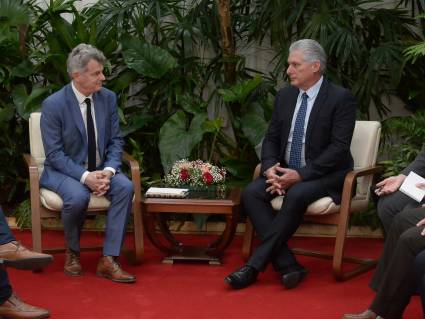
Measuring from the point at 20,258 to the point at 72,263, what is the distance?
941 millimetres

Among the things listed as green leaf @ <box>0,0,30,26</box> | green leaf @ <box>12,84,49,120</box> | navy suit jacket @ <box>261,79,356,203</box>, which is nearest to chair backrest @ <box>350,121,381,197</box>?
navy suit jacket @ <box>261,79,356,203</box>

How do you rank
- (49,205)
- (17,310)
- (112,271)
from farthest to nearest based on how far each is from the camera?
(49,205), (112,271), (17,310)

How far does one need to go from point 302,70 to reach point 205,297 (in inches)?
58.6

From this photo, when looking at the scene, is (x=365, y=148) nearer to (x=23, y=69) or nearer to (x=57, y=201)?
(x=57, y=201)

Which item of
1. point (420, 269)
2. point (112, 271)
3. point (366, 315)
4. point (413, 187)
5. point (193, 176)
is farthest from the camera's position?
point (193, 176)

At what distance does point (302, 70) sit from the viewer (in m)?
5.15

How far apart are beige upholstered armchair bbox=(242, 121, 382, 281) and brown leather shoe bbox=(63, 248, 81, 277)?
3.34ft

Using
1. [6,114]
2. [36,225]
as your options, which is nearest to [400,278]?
[36,225]

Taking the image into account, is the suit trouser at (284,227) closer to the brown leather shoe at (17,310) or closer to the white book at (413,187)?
the white book at (413,187)

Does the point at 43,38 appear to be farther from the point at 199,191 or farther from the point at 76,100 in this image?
the point at 199,191

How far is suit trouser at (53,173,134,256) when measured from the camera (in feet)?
16.4

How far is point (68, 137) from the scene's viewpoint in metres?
5.22

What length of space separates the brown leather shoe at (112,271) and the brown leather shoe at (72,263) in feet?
0.43

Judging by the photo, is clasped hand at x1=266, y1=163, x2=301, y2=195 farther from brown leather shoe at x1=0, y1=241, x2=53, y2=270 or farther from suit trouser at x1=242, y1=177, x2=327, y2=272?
brown leather shoe at x1=0, y1=241, x2=53, y2=270
